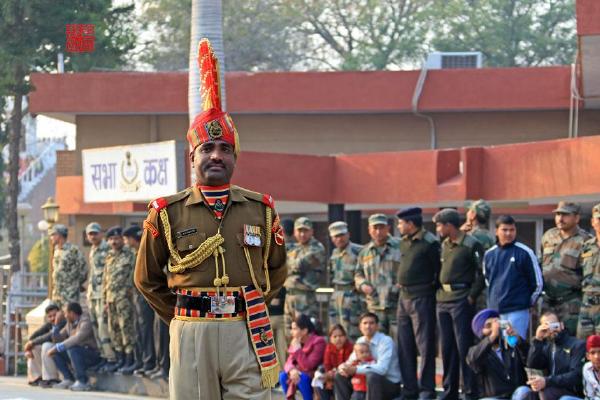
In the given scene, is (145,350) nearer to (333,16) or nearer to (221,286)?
(221,286)

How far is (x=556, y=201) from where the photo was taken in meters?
20.8

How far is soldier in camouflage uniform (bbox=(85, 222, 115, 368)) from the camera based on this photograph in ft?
61.8

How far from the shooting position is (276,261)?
899 centimetres

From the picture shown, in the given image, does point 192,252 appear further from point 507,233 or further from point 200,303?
point 507,233

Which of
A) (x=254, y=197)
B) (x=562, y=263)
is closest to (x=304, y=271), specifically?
(x=562, y=263)

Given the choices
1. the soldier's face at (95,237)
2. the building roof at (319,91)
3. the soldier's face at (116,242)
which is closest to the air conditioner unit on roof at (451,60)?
the building roof at (319,91)

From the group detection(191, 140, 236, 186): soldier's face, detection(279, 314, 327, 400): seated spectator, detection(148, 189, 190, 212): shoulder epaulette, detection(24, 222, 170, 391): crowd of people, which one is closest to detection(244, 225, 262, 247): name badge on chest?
detection(191, 140, 236, 186): soldier's face

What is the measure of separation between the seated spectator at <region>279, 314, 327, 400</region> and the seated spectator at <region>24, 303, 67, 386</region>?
4.47m

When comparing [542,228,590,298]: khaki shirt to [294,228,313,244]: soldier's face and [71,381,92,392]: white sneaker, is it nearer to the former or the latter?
[294,228,313,244]: soldier's face

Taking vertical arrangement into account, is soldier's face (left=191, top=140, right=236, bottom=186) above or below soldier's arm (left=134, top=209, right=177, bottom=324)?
above

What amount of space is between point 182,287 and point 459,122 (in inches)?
708

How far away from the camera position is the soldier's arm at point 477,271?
Result: 46.9 feet

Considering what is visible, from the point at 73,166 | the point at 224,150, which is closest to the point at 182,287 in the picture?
the point at 224,150

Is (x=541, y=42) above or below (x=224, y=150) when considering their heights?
above
